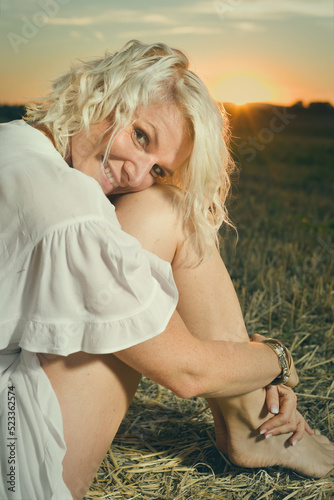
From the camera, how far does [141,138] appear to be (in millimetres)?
1396

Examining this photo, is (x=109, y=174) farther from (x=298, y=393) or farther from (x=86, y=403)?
(x=298, y=393)

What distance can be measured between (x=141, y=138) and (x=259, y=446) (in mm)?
999

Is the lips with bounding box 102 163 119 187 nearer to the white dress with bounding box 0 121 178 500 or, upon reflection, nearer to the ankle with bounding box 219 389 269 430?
the white dress with bounding box 0 121 178 500

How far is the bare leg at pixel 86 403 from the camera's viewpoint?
118cm

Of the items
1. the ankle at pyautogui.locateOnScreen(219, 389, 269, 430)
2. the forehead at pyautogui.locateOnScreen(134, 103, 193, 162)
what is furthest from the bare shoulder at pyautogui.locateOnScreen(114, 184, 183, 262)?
the ankle at pyautogui.locateOnScreen(219, 389, 269, 430)

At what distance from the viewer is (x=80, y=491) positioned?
1.27 meters

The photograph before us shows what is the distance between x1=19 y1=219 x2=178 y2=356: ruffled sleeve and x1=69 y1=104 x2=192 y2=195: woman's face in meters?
0.37

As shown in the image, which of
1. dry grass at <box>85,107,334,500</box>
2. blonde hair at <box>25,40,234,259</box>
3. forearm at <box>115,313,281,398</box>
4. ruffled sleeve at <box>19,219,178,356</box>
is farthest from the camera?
dry grass at <box>85,107,334,500</box>

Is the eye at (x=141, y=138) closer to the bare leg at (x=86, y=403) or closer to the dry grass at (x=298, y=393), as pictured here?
the bare leg at (x=86, y=403)

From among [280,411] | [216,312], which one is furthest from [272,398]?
[216,312]

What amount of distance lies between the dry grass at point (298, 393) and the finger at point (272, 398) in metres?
0.24

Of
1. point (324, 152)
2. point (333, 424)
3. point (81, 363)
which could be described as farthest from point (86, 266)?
point (324, 152)

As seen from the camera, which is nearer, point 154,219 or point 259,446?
point 154,219

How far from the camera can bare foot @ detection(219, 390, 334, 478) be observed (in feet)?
5.12
